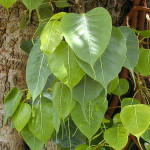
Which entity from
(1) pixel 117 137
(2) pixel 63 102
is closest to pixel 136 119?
(1) pixel 117 137

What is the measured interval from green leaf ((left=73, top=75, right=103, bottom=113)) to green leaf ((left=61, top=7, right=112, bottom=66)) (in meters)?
0.12

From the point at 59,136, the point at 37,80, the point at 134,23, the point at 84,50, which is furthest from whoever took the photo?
the point at 134,23

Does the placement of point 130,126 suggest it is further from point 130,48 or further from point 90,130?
point 130,48

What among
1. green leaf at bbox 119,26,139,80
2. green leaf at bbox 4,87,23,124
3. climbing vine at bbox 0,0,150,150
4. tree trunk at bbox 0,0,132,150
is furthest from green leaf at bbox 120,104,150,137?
tree trunk at bbox 0,0,132,150

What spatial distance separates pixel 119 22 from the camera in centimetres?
114

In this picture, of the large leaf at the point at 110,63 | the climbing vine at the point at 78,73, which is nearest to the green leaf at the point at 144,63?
the climbing vine at the point at 78,73

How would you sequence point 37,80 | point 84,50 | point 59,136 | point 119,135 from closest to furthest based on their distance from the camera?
point 84,50, point 37,80, point 119,135, point 59,136

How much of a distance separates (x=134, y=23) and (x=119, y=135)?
0.56 meters

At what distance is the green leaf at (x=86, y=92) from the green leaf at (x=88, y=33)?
0.12m

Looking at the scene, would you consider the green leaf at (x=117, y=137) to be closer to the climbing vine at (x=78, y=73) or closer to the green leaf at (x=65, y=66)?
the climbing vine at (x=78, y=73)

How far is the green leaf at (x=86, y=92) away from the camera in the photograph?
590 millimetres

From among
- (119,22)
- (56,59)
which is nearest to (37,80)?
(56,59)

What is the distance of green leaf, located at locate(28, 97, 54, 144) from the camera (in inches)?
30.0

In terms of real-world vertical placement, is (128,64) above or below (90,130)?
above
